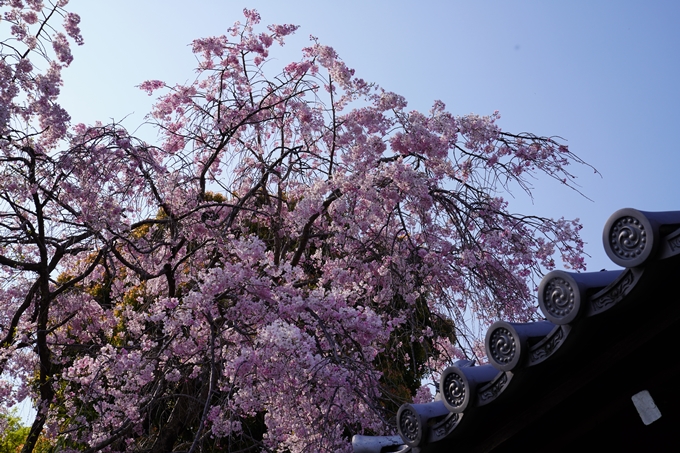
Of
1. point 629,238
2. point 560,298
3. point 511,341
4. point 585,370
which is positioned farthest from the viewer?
point 585,370

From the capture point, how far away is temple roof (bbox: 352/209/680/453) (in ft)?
6.39

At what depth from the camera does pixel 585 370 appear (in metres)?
2.40

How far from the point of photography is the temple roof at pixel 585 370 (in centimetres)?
195

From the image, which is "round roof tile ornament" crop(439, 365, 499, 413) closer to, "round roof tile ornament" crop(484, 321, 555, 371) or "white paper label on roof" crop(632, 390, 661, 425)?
"round roof tile ornament" crop(484, 321, 555, 371)

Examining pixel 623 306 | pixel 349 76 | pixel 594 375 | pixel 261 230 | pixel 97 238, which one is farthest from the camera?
pixel 261 230

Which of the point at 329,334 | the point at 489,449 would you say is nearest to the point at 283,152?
the point at 329,334

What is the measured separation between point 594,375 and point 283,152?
15.5 feet

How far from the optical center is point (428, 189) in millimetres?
6000

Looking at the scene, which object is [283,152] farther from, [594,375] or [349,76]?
[594,375]

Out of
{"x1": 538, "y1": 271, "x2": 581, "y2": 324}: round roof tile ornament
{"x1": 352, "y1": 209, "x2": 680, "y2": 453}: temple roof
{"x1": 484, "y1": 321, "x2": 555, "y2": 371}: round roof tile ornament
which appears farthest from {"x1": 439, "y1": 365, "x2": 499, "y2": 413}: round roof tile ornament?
{"x1": 538, "y1": 271, "x2": 581, "y2": 324}: round roof tile ornament

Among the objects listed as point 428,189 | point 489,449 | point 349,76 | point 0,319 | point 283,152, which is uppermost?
point 349,76

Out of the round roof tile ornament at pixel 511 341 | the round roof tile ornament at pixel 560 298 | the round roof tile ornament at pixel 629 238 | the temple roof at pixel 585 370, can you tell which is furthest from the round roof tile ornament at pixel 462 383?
the round roof tile ornament at pixel 629 238

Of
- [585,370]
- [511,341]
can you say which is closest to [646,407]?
[585,370]

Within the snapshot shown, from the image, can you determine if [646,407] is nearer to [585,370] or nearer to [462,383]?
[585,370]
